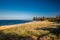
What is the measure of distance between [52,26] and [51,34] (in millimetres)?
529

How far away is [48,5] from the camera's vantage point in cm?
397

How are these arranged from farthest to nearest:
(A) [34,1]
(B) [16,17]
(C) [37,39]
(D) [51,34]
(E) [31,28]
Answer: (B) [16,17] < (A) [34,1] < (E) [31,28] < (D) [51,34] < (C) [37,39]

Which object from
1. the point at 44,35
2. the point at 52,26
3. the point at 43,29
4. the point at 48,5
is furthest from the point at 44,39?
the point at 48,5

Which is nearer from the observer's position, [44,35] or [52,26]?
[44,35]

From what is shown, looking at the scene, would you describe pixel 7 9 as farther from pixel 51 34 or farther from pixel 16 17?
pixel 51 34

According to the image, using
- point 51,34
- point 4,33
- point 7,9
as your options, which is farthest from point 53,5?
point 4,33

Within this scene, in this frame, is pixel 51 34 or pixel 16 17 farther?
pixel 16 17

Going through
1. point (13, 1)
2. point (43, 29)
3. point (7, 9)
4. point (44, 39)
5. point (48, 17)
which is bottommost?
point (44, 39)

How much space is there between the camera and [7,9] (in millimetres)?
4102

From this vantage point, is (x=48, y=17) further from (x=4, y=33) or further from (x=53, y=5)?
(x=4, y=33)

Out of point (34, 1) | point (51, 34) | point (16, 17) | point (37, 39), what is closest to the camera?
point (37, 39)

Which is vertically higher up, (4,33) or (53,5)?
(53,5)

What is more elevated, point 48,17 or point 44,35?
point 48,17

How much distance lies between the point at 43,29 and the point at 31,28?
40cm
